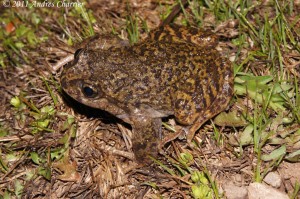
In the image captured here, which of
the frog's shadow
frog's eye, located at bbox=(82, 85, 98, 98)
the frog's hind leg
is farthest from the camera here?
the frog's shadow

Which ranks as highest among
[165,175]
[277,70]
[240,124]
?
[277,70]

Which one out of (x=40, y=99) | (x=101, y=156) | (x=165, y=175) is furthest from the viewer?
(x=40, y=99)

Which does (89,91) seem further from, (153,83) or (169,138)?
(169,138)

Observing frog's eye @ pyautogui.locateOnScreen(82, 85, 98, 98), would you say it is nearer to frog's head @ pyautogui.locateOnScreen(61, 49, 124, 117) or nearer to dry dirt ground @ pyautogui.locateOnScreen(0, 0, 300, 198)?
frog's head @ pyautogui.locateOnScreen(61, 49, 124, 117)

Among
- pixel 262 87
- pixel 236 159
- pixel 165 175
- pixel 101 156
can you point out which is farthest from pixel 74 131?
pixel 262 87

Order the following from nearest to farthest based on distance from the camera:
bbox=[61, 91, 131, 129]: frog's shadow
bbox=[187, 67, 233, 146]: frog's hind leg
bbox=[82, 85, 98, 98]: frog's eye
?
bbox=[82, 85, 98, 98]: frog's eye < bbox=[187, 67, 233, 146]: frog's hind leg < bbox=[61, 91, 131, 129]: frog's shadow

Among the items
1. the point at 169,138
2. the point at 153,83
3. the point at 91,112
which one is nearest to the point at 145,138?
the point at 169,138

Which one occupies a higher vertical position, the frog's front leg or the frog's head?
the frog's head

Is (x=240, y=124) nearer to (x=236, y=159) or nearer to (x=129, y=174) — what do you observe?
(x=236, y=159)

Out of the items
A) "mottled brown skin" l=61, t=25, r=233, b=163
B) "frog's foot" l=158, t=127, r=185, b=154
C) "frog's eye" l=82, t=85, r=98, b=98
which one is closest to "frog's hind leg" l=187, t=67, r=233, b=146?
"mottled brown skin" l=61, t=25, r=233, b=163
